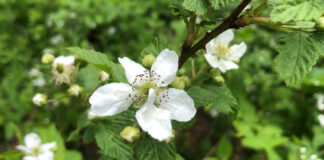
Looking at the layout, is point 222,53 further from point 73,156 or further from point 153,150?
point 73,156

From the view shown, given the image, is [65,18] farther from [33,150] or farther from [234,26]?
[234,26]

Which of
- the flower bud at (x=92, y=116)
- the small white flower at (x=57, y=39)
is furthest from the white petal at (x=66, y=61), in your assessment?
the small white flower at (x=57, y=39)

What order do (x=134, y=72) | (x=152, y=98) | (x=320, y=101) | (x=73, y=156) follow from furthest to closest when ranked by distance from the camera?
1. (x=320, y=101)
2. (x=73, y=156)
3. (x=134, y=72)
4. (x=152, y=98)

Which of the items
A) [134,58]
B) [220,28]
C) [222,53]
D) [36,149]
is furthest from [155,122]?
[134,58]

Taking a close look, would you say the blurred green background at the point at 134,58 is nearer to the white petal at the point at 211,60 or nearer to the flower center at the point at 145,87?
the white petal at the point at 211,60

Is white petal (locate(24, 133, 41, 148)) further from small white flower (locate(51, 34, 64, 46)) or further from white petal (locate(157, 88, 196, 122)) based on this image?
small white flower (locate(51, 34, 64, 46))
